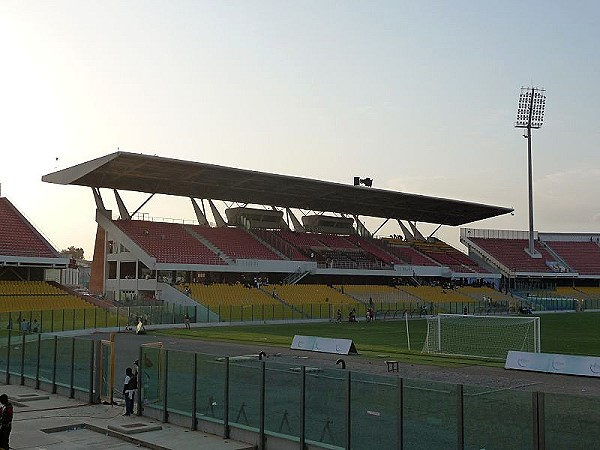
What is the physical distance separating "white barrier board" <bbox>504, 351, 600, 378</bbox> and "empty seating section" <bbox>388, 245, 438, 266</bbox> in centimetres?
5480

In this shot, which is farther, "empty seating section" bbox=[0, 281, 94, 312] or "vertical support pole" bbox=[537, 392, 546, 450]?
"empty seating section" bbox=[0, 281, 94, 312]

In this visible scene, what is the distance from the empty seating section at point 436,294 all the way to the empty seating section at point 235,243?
51.1 ft

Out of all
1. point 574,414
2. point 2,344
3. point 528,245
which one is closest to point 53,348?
point 2,344

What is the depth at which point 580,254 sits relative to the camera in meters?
97.6

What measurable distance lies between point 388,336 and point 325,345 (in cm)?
1109

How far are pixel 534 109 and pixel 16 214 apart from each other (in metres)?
63.3

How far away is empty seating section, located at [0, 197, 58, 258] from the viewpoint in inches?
2043

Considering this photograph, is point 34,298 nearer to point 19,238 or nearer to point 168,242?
point 19,238

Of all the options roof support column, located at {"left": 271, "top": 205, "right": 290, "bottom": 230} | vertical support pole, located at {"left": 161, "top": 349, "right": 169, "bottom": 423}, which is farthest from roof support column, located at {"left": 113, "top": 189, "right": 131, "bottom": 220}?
vertical support pole, located at {"left": 161, "top": 349, "right": 169, "bottom": 423}

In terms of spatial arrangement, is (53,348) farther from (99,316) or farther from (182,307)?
(182,307)

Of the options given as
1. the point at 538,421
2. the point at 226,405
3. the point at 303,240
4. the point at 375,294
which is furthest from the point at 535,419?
the point at 303,240

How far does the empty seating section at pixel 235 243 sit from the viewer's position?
65.9 metres

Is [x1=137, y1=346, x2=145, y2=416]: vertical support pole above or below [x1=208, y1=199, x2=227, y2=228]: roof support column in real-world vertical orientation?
below

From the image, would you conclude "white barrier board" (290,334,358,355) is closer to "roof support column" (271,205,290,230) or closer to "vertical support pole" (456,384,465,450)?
"vertical support pole" (456,384,465,450)
